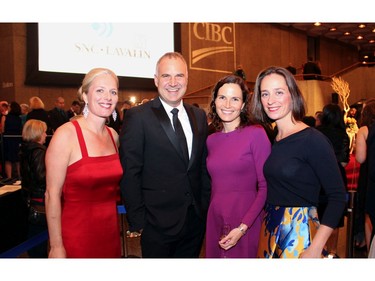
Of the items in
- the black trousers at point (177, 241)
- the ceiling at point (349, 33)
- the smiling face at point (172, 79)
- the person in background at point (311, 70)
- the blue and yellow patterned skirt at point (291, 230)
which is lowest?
the black trousers at point (177, 241)

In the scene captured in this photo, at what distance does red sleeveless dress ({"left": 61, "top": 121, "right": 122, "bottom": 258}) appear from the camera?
2203 millimetres

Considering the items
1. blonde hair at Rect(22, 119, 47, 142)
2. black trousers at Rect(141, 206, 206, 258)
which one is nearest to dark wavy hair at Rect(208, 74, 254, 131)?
black trousers at Rect(141, 206, 206, 258)

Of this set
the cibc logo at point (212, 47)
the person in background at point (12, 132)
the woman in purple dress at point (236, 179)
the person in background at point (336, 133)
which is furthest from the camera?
the cibc logo at point (212, 47)

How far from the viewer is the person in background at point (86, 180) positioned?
7.05ft

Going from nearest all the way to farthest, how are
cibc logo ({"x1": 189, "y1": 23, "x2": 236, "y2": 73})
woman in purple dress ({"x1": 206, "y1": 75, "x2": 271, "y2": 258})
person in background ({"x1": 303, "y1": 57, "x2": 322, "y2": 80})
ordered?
1. woman in purple dress ({"x1": 206, "y1": 75, "x2": 271, "y2": 258})
2. cibc logo ({"x1": 189, "y1": 23, "x2": 236, "y2": 73})
3. person in background ({"x1": 303, "y1": 57, "x2": 322, "y2": 80})

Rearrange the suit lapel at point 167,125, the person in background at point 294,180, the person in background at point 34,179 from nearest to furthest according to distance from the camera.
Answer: the person in background at point 294,180, the suit lapel at point 167,125, the person in background at point 34,179

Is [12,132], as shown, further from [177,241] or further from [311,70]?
[311,70]

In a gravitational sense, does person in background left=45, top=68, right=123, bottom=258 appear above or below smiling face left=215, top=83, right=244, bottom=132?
below

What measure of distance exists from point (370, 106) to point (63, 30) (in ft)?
25.0

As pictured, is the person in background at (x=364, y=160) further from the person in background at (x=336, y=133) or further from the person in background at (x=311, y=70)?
the person in background at (x=311, y=70)

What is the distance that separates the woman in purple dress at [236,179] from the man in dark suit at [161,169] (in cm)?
16

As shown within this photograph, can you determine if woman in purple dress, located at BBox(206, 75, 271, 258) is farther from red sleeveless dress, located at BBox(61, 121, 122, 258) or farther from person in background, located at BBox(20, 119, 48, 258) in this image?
person in background, located at BBox(20, 119, 48, 258)

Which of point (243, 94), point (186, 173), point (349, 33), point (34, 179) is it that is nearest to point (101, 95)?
point (186, 173)

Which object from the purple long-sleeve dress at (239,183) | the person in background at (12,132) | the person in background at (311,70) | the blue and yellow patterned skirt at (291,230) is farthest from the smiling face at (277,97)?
the person in background at (311,70)
